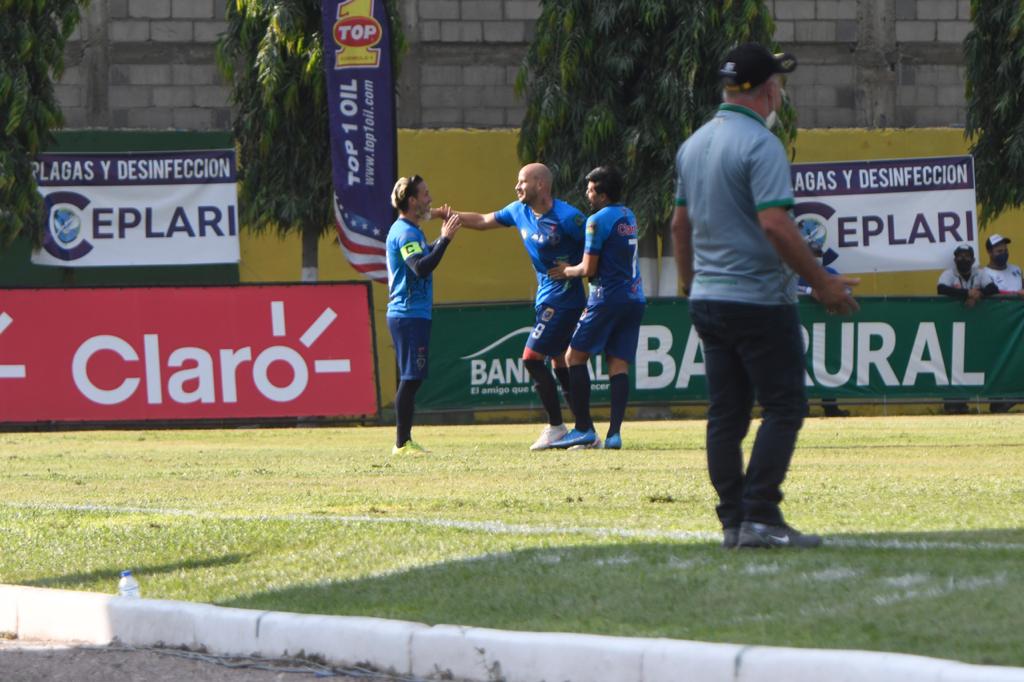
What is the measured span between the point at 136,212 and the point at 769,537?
60.8 feet

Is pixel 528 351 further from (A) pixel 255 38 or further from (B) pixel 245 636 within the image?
(A) pixel 255 38

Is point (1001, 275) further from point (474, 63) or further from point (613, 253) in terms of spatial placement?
point (613, 253)

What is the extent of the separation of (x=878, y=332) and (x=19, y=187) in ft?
34.9

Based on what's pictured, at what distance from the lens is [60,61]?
2341 centimetres

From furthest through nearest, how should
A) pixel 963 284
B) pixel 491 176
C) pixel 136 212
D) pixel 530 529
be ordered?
pixel 491 176 → pixel 136 212 → pixel 963 284 → pixel 530 529

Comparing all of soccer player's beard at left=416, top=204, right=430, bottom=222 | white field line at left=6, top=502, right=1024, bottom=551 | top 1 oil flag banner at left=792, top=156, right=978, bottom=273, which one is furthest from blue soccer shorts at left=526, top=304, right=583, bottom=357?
top 1 oil flag banner at left=792, top=156, right=978, bottom=273

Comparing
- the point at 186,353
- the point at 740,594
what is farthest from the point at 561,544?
the point at 186,353

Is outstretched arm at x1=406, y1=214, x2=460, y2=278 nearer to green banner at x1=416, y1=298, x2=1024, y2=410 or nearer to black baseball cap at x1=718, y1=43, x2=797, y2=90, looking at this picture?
black baseball cap at x1=718, y1=43, x2=797, y2=90

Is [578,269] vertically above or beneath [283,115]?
beneath

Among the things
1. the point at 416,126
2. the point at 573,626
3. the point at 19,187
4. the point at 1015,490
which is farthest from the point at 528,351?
the point at 416,126

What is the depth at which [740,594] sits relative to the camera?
573 cm

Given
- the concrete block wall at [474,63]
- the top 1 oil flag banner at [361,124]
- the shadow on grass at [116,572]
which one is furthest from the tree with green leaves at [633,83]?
the shadow on grass at [116,572]

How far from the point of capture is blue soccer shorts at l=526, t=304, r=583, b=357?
44.4 feet

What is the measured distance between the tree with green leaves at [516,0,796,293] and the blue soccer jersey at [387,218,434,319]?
10.3 metres
